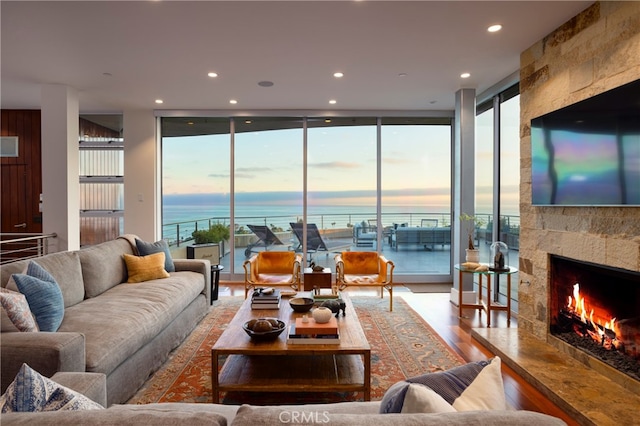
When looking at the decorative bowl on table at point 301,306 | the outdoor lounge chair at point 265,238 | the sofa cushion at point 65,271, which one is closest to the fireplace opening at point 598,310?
the decorative bowl on table at point 301,306

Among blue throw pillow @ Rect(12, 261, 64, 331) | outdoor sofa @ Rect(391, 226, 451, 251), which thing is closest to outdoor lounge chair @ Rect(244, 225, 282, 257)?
outdoor sofa @ Rect(391, 226, 451, 251)

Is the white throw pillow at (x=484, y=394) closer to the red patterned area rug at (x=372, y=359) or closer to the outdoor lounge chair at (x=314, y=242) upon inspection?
the red patterned area rug at (x=372, y=359)

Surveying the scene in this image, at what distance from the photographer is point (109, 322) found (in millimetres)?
2467

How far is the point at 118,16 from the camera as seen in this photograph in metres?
2.93

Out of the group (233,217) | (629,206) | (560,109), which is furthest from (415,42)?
(233,217)

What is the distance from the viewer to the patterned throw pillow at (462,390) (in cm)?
98

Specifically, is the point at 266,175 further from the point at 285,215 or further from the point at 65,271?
the point at 65,271

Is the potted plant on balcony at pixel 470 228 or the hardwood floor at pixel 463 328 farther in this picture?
the potted plant on balcony at pixel 470 228

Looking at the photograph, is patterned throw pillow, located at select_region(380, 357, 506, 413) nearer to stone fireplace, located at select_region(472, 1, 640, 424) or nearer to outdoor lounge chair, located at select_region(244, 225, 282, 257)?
stone fireplace, located at select_region(472, 1, 640, 424)

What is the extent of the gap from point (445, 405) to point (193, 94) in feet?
16.5

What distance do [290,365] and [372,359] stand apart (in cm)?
81

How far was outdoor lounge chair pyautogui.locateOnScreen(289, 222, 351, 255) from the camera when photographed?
6168mm

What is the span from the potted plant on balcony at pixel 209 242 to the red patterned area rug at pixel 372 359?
5.86ft

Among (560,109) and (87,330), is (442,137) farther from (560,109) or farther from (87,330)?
(87,330)
